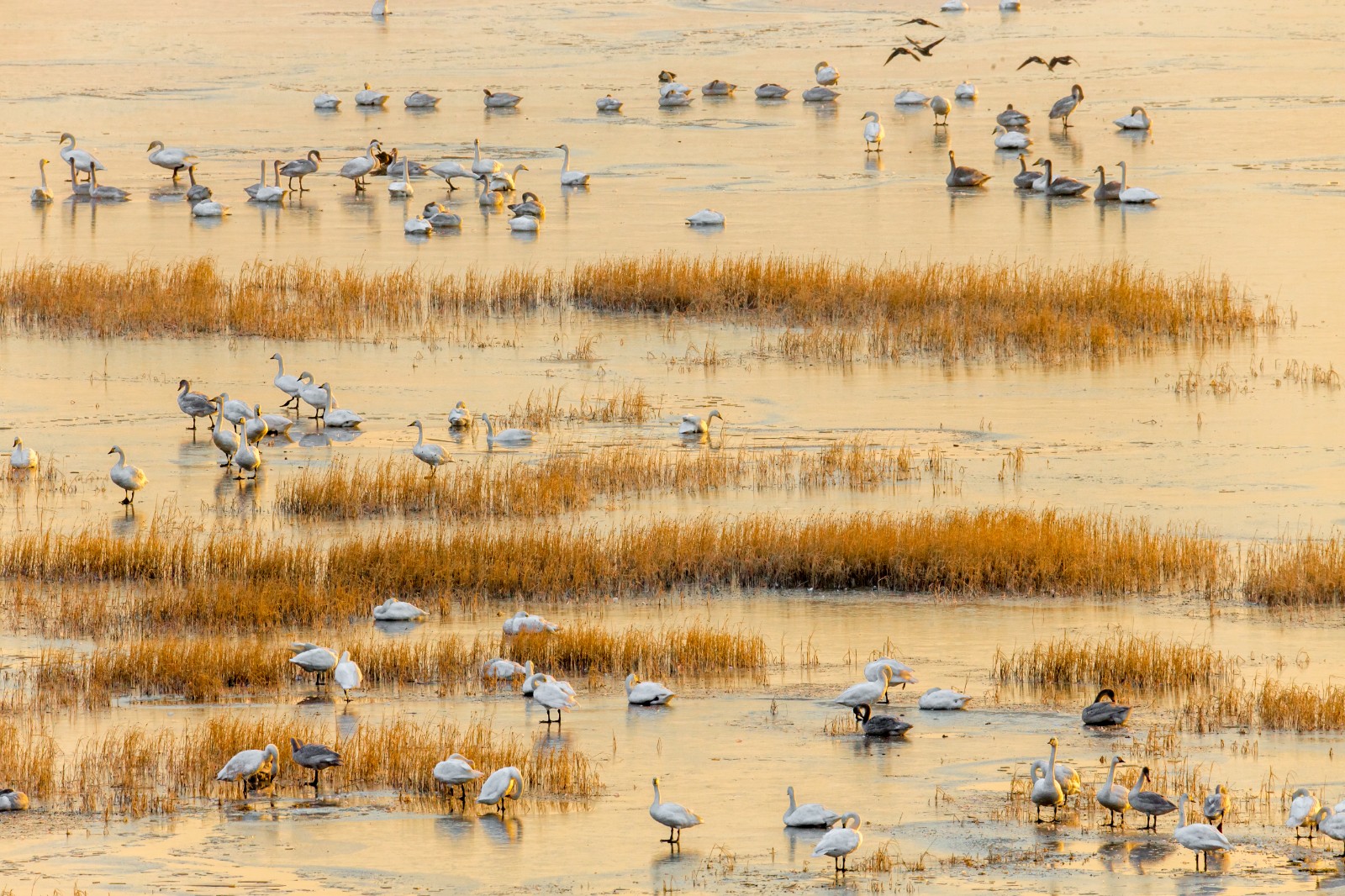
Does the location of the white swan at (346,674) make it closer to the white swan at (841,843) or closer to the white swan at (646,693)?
the white swan at (646,693)

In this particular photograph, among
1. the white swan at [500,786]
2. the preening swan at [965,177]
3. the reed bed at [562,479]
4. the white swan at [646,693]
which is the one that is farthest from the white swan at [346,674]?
the preening swan at [965,177]

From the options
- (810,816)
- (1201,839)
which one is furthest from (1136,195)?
(1201,839)

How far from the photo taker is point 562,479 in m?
23.5

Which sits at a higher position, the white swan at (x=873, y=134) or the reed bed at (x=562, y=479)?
the white swan at (x=873, y=134)

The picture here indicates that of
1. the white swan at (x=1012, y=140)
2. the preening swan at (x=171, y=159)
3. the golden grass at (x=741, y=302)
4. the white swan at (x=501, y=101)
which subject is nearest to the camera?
the golden grass at (x=741, y=302)

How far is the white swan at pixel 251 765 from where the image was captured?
1425 centimetres

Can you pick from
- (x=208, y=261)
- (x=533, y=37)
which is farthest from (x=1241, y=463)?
(x=533, y=37)

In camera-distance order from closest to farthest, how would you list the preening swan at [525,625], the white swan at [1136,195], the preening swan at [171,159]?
the preening swan at [525,625] → the white swan at [1136,195] → the preening swan at [171,159]

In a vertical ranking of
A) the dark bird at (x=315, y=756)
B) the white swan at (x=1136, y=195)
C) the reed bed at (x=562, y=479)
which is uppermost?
the white swan at (x=1136, y=195)

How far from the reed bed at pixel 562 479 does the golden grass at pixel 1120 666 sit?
22.5ft

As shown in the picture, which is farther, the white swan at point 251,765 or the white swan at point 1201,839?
the white swan at point 251,765

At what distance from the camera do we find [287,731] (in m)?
15.4

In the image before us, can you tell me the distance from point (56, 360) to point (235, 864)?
19.5 m

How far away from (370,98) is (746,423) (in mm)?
37782
